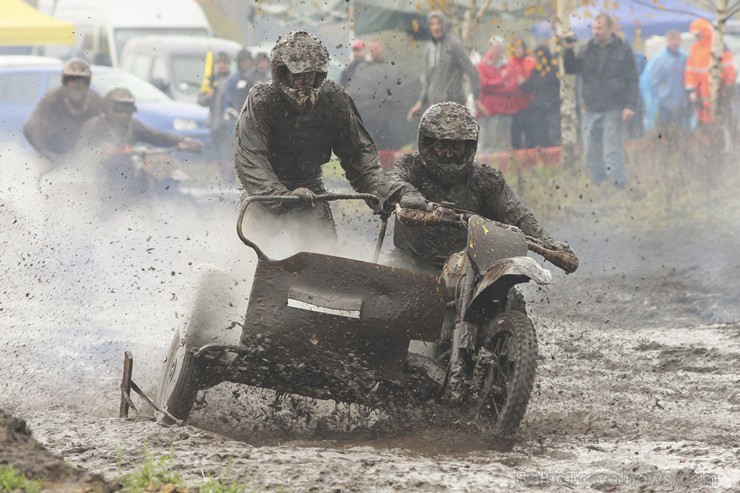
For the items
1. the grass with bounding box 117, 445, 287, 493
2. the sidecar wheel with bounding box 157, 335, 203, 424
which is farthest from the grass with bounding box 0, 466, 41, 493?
the sidecar wheel with bounding box 157, 335, 203, 424

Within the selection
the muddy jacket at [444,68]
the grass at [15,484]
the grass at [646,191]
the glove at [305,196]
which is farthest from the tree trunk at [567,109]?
the grass at [15,484]

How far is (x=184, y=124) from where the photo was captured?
1714 centimetres

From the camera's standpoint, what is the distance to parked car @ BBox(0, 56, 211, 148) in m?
16.6

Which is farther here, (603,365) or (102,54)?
(102,54)

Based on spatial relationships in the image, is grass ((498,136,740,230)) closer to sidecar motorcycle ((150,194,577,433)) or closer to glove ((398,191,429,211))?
glove ((398,191,429,211))

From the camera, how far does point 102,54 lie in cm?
1794

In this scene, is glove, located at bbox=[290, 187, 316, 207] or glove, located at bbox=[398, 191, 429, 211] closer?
glove, located at bbox=[290, 187, 316, 207]

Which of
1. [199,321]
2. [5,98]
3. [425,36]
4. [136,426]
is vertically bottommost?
[136,426]

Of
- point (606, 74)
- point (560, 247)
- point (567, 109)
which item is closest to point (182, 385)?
point (560, 247)

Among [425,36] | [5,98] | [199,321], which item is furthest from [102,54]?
[199,321]

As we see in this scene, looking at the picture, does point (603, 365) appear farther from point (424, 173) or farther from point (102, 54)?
point (102, 54)

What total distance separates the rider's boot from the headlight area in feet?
31.9

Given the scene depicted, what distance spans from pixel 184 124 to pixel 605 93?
15.8 ft

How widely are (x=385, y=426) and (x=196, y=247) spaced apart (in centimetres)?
659
